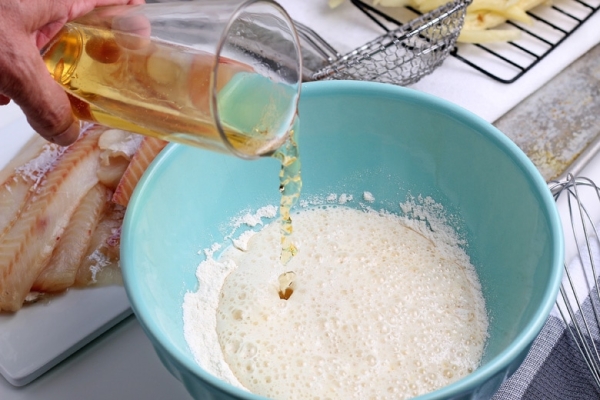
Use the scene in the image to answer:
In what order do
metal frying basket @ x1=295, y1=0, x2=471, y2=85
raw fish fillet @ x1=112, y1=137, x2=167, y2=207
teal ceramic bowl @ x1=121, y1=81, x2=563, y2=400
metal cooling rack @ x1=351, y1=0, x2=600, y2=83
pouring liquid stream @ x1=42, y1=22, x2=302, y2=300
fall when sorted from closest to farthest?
pouring liquid stream @ x1=42, y1=22, x2=302, y2=300 → teal ceramic bowl @ x1=121, y1=81, x2=563, y2=400 → raw fish fillet @ x1=112, y1=137, x2=167, y2=207 → metal frying basket @ x1=295, y1=0, x2=471, y2=85 → metal cooling rack @ x1=351, y1=0, x2=600, y2=83

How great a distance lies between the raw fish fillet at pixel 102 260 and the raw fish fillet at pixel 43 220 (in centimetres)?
6

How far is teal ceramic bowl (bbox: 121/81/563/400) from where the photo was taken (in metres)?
0.76

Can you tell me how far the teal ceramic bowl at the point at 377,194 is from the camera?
Answer: 0.76 metres

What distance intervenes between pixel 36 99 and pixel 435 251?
611 millimetres

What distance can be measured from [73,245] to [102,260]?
0.05 metres

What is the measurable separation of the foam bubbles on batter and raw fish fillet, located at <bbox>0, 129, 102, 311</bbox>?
0.94ft

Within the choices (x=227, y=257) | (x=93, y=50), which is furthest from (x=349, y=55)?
(x=93, y=50)

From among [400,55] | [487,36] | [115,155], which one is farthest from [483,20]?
[115,155]

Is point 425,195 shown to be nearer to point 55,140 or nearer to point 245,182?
point 245,182

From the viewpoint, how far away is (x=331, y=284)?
0.95 m

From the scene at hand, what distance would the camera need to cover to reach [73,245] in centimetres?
105

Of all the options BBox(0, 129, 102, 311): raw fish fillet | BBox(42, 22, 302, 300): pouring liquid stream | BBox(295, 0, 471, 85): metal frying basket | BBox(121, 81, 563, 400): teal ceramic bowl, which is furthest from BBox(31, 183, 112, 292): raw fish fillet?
BBox(295, 0, 471, 85): metal frying basket

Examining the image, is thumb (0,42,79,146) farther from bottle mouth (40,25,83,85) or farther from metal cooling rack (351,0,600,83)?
metal cooling rack (351,0,600,83)

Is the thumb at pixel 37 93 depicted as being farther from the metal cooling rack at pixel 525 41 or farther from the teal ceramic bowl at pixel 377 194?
the metal cooling rack at pixel 525 41
